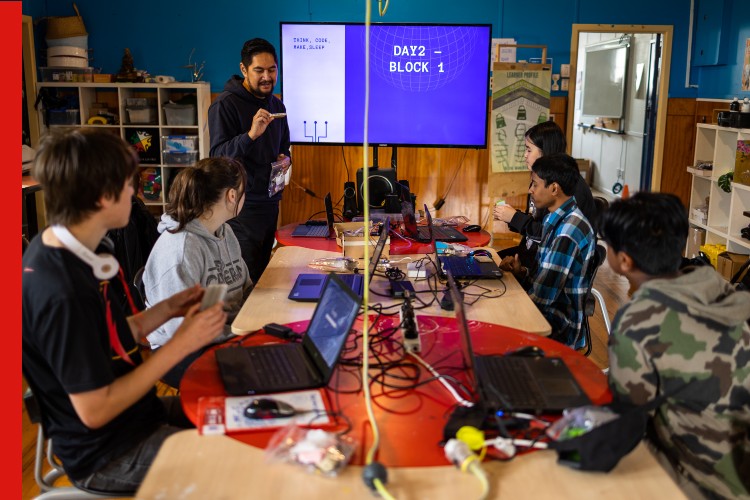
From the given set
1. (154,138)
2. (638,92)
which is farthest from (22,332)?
(638,92)

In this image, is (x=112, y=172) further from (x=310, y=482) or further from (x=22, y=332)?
(x=310, y=482)

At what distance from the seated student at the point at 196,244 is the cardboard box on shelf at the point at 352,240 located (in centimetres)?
52

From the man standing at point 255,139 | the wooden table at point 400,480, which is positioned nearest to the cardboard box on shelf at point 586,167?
the man standing at point 255,139

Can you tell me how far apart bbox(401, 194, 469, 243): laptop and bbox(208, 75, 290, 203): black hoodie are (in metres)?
0.78

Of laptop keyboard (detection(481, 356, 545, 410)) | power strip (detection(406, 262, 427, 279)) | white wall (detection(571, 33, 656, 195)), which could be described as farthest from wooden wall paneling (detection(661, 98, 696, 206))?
laptop keyboard (detection(481, 356, 545, 410))

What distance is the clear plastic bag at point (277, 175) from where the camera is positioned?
13.1ft

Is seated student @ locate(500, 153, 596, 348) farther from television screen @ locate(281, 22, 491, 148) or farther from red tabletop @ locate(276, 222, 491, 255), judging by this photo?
television screen @ locate(281, 22, 491, 148)

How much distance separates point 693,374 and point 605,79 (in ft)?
26.9

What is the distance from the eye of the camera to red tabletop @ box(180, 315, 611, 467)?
1.64 m

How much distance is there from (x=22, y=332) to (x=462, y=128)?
4.08m

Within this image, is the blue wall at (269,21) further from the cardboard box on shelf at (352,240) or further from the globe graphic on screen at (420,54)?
the cardboard box on shelf at (352,240)

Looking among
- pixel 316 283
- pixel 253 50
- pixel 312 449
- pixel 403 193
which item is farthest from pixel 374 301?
pixel 253 50

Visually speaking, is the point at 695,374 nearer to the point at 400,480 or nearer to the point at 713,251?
the point at 400,480

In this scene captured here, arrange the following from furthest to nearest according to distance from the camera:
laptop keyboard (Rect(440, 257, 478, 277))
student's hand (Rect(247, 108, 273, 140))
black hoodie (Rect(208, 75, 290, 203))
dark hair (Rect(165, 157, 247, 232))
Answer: black hoodie (Rect(208, 75, 290, 203)) → student's hand (Rect(247, 108, 273, 140)) → laptop keyboard (Rect(440, 257, 478, 277)) → dark hair (Rect(165, 157, 247, 232))
